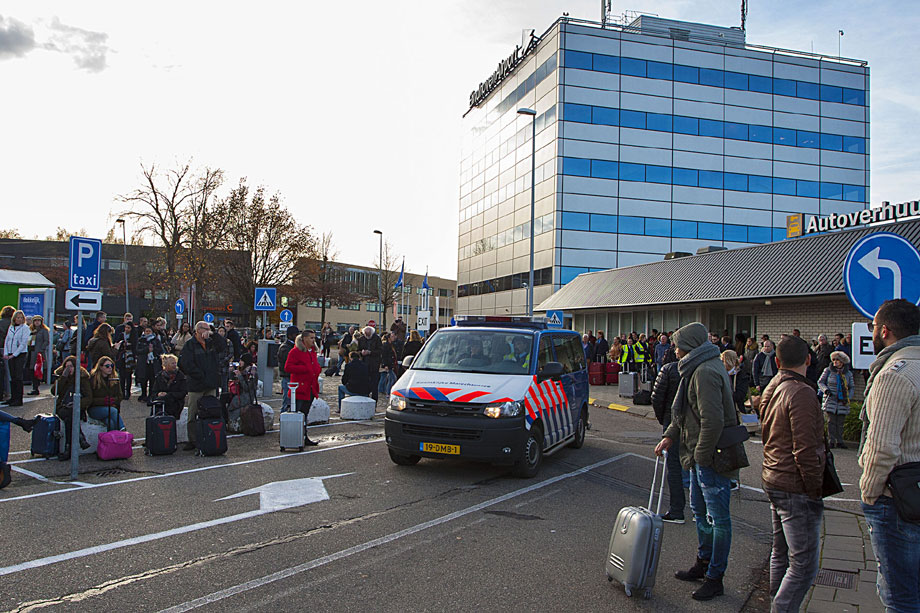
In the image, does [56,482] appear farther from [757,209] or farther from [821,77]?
[821,77]

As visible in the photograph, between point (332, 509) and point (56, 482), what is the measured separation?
358cm

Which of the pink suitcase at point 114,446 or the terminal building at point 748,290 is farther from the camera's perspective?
the terminal building at point 748,290

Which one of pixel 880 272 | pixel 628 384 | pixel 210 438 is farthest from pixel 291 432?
pixel 628 384

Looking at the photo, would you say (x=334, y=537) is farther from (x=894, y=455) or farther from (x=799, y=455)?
(x=894, y=455)

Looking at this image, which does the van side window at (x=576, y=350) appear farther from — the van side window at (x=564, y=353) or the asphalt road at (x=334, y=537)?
the asphalt road at (x=334, y=537)

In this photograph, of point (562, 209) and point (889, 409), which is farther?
point (562, 209)

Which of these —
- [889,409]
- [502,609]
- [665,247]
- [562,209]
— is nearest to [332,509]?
[502,609]

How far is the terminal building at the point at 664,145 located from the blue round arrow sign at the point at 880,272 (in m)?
35.6

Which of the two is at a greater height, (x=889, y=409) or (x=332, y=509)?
(x=889, y=409)

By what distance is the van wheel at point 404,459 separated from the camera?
8.95 metres

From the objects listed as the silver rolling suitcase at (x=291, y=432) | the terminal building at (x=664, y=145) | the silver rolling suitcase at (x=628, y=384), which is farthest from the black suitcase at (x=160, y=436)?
the terminal building at (x=664, y=145)

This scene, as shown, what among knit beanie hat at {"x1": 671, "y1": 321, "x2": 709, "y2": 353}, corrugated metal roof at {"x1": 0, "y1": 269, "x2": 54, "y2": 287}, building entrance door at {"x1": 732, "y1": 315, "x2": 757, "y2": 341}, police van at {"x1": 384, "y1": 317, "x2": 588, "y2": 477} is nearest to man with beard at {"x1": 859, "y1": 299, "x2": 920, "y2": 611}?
knit beanie hat at {"x1": 671, "y1": 321, "x2": 709, "y2": 353}

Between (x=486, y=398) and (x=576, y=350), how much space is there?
3.52m

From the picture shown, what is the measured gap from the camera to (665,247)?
43.4 metres
